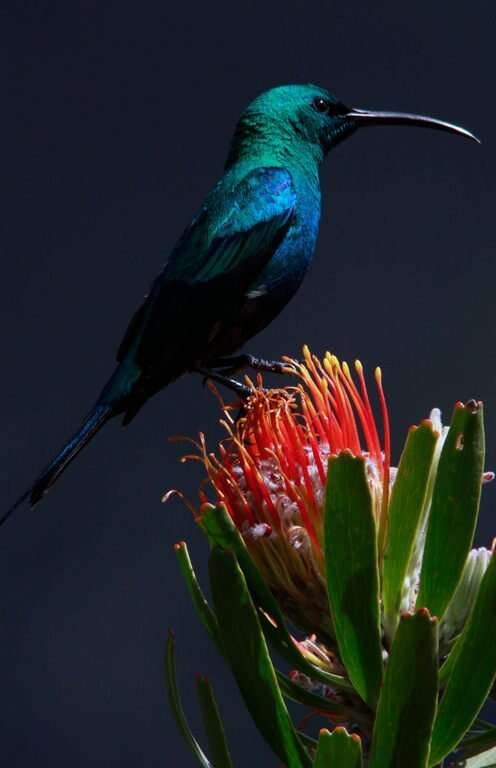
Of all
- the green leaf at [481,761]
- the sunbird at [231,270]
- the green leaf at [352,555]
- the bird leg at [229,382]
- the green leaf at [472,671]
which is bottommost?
the green leaf at [481,761]

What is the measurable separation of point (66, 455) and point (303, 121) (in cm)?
87

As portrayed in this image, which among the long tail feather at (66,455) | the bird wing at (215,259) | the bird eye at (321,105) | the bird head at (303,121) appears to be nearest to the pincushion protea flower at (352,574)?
the long tail feather at (66,455)

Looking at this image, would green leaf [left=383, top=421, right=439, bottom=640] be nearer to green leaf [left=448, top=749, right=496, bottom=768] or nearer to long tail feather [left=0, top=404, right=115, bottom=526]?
green leaf [left=448, top=749, right=496, bottom=768]

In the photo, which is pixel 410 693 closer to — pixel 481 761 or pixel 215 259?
pixel 481 761

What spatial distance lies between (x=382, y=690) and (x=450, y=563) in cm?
11

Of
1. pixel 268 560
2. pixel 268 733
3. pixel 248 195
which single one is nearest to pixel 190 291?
pixel 248 195

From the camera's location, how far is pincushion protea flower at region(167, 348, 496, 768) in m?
0.78

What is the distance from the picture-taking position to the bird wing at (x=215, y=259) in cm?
158

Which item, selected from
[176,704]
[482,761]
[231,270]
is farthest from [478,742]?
[231,270]

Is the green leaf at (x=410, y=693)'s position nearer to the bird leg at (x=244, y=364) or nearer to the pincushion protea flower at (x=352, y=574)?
the pincushion protea flower at (x=352, y=574)

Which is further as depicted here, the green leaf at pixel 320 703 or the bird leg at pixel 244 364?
the bird leg at pixel 244 364

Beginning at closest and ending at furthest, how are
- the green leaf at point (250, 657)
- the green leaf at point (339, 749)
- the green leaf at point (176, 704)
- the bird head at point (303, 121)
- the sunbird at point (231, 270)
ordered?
1. the green leaf at point (339, 749)
2. the green leaf at point (250, 657)
3. the green leaf at point (176, 704)
4. the sunbird at point (231, 270)
5. the bird head at point (303, 121)

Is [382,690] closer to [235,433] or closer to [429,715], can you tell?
[429,715]

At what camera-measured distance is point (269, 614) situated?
920 millimetres
